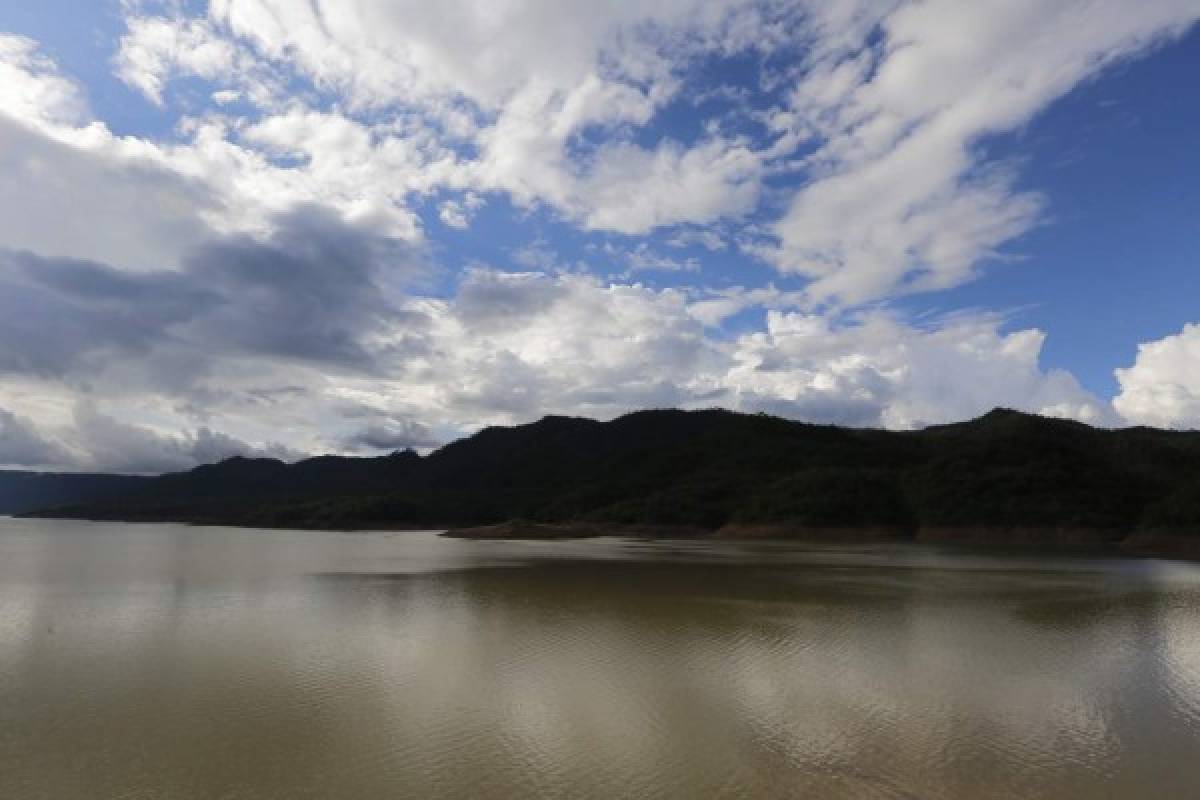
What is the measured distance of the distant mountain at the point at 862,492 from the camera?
9406 cm

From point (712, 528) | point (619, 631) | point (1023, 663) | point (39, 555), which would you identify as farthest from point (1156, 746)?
point (712, 528)

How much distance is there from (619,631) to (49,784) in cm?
1455

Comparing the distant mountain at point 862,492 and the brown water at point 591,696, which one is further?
the distant mountain at point 862,492

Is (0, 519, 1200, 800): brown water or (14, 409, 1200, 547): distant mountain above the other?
(14, 409, 1200, 547): distant mountain

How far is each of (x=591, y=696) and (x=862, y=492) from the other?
102 m

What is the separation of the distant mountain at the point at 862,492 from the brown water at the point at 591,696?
230ft

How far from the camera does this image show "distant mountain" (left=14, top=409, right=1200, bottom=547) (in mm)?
94062

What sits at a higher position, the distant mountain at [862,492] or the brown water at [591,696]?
the distant mountain at [862,492]

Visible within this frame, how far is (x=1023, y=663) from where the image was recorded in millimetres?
18641

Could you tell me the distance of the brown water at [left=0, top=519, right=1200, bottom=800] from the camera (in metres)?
10.5

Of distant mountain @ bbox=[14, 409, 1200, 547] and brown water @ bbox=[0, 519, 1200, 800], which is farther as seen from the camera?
distant mountain @ bbox=[14, 409, 1200, 547]

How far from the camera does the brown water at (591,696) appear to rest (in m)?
10.5

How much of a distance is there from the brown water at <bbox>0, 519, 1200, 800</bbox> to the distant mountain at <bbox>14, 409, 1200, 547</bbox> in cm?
6998

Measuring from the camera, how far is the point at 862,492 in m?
109
